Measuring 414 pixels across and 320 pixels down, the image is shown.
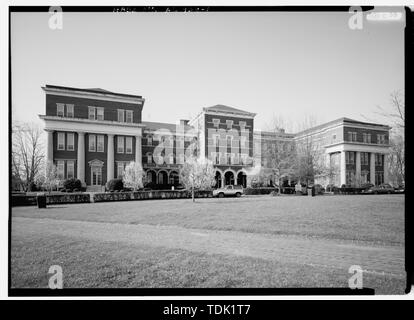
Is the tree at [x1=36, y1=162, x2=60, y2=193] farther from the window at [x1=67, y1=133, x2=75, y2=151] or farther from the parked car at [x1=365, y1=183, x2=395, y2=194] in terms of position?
the parked car at [x1=365, y1=183, x2=395, y2=194]

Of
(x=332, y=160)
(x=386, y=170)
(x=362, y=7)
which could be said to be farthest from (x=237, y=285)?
(x=362, y=7)

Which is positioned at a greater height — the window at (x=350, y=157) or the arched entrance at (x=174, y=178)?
the window at (x=350, y=157)

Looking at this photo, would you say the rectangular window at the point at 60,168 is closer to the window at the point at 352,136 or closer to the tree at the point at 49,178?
the tree at the point at 49,178

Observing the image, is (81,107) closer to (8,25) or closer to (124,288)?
(8,25)

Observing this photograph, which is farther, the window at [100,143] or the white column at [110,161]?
the white column at [110,161]

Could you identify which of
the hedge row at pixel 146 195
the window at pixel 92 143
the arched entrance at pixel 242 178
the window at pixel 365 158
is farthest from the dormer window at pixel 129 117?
the window at pixel 365 158

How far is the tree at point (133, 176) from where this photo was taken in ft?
17.0

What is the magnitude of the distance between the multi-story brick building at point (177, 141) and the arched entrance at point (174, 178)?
7cm

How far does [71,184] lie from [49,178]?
0.59m

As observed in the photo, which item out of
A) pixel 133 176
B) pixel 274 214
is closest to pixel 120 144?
pixel 133 176

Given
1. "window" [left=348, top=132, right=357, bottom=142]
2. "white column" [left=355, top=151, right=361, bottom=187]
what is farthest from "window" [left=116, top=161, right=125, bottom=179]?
"white column" [left=355, top=151, right=361, bottom=187]

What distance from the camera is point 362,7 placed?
9.53 ft

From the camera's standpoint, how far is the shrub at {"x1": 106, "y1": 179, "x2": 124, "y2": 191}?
206 inches

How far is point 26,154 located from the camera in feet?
11.4
